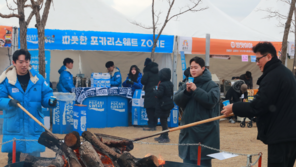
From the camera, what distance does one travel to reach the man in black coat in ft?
8.12

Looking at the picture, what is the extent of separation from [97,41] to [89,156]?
19.1 feet

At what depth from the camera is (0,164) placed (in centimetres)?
499

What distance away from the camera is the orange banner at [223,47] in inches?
378

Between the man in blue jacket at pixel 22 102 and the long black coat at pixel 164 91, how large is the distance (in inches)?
129

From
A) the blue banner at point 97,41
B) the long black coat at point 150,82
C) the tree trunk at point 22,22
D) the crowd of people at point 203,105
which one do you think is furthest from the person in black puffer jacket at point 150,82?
the crowd of people at point 203,105

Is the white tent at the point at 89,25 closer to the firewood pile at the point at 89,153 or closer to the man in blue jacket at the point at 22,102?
the man in blue jacket at the point at 22,102

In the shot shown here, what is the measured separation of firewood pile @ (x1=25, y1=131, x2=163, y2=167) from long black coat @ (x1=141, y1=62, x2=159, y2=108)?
3898mm

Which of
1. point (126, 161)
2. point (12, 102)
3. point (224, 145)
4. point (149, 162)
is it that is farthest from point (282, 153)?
point (224, 145)

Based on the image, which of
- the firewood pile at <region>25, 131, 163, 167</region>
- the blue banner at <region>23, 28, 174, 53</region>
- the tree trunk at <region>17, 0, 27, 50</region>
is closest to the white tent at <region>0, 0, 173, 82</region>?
the blue banner at <region>23, 28, 174, 53</region>

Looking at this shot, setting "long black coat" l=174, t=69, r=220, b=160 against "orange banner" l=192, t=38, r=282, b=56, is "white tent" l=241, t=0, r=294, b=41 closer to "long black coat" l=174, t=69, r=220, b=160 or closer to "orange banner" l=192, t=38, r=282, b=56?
"orange banner" l=192, t=38, r=282, b=56

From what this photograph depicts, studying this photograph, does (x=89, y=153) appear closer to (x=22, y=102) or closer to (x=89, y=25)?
(x=22, y=102)

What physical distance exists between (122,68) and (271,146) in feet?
30.8

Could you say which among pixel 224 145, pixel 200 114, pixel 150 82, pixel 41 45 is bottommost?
pixel 224 145

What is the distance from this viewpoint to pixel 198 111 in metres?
3.37
